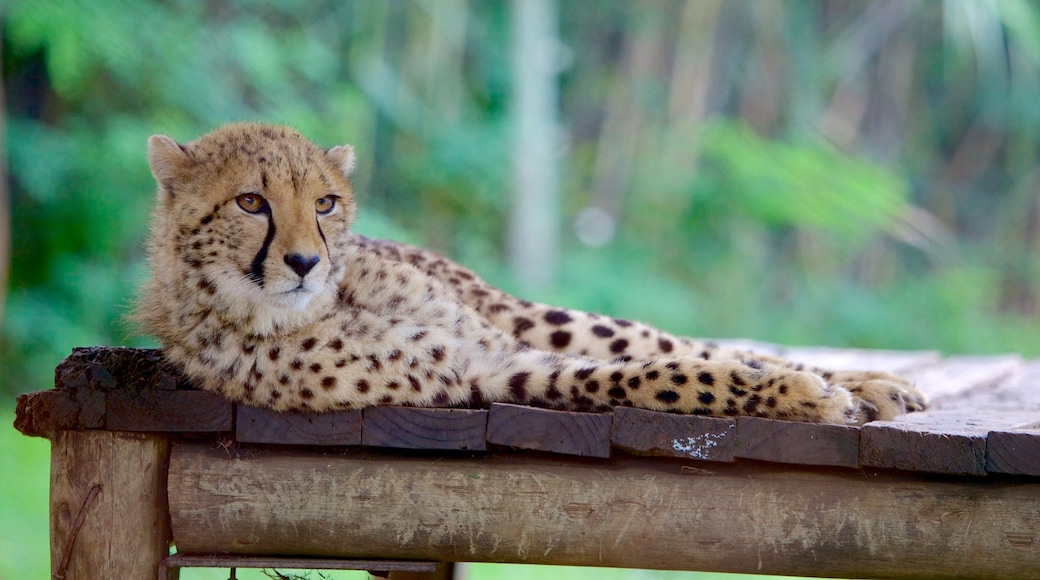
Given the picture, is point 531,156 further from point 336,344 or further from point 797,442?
point 797,442

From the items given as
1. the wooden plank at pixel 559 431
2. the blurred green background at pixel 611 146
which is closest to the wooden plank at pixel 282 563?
the wooden plank at pixel 559 431

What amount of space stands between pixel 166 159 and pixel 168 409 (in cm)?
55

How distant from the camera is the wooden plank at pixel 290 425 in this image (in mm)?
2346

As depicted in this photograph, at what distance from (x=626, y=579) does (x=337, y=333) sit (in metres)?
4.30

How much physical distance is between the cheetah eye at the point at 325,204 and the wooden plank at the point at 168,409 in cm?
46

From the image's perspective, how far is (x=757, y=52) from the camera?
1105 cm

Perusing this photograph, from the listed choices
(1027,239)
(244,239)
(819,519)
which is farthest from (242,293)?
(1027,239)

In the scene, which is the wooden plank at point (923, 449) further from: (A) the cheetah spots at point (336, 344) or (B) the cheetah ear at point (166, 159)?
(B) the cheetah ear at point (166, 159)

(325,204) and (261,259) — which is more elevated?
(325,204)

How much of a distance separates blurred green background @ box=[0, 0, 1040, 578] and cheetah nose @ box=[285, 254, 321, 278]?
15.5 feet

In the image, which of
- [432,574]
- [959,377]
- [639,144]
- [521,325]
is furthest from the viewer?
[639,144]

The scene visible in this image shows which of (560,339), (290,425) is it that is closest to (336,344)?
(290,425)

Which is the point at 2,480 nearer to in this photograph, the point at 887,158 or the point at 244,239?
the point at 244,239

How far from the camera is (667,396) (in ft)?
7.86
